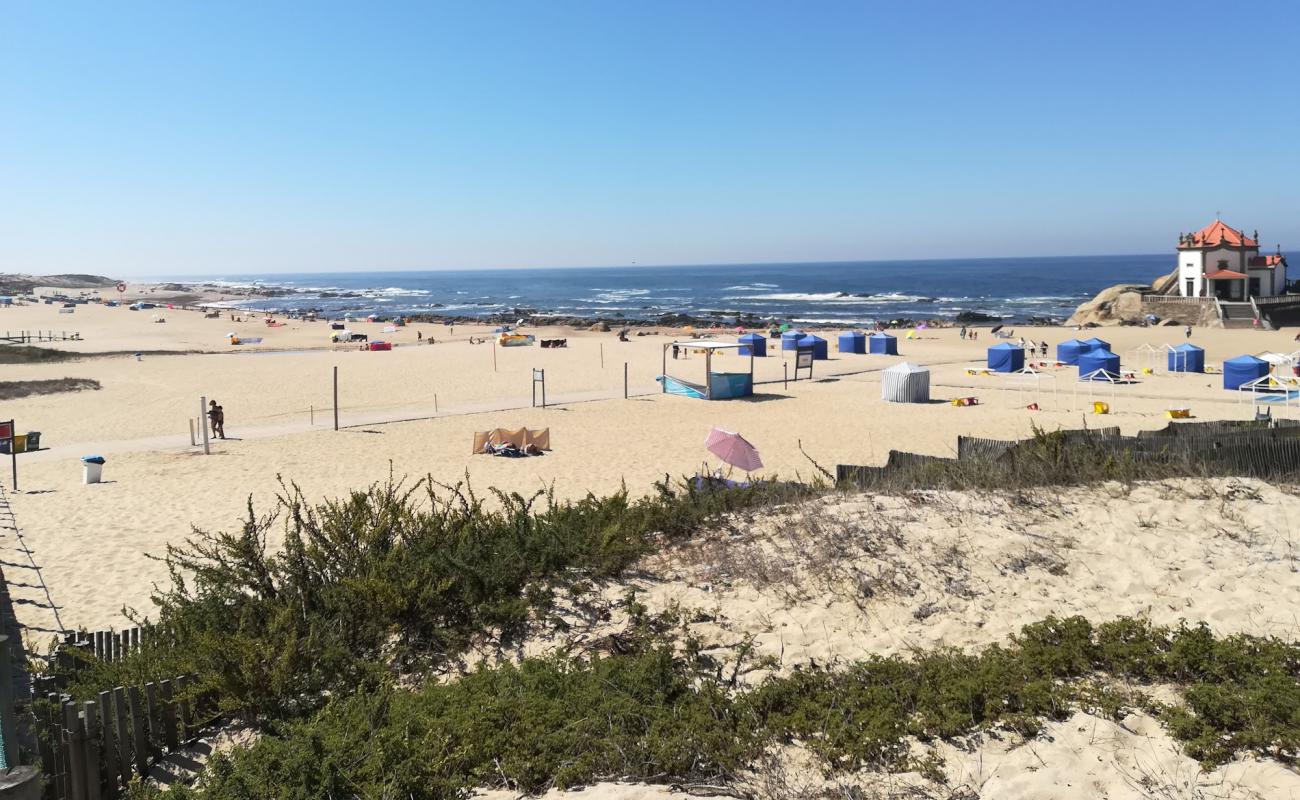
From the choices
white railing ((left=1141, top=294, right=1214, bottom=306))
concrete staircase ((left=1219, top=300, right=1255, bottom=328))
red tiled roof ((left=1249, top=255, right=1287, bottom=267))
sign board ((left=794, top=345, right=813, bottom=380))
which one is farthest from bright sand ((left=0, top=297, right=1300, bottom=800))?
red tiled roof ((left=1249, top=255, right=1287, bottom=267))

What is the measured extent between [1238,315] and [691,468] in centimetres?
4257

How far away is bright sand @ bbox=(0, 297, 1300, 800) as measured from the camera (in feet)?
20.3

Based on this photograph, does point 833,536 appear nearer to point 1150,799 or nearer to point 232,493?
point 1150,799

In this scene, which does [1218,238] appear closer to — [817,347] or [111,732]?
[817,347]

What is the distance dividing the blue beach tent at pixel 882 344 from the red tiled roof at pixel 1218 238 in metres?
23.1

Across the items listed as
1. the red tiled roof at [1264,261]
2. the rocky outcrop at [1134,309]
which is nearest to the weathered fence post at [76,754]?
the rocky outcrop at [1134,309]

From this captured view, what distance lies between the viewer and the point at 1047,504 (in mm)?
8344

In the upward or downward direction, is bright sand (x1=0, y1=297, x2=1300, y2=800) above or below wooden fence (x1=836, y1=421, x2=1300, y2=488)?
below

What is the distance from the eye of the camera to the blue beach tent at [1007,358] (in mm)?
29125

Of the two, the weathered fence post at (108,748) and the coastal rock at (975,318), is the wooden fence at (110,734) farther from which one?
the coastal rock at (975,318)

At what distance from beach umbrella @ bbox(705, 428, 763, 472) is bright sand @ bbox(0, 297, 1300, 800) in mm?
1862

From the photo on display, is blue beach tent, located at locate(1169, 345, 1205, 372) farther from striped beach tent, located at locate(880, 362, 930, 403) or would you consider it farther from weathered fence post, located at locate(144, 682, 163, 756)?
weathered fence post, located at locate(144, 682, 163, 756)

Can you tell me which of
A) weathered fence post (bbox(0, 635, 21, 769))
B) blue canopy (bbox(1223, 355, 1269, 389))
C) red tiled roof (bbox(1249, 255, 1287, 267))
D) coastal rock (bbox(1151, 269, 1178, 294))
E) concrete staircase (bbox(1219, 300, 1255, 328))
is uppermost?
red tiled roof (bbox(1249, 255, 1287, 267))

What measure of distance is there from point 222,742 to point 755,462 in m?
8.82
